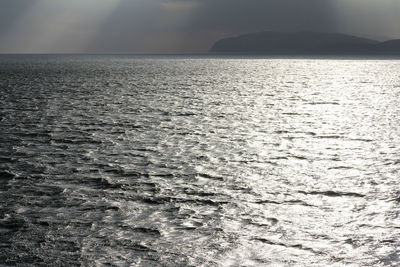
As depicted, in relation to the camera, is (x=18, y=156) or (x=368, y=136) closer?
(x=18, y=156)

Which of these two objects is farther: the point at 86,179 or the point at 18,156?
the point at 18,156

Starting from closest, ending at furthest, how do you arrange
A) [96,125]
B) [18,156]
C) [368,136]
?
[18,156] → [368,136] → [96,125]

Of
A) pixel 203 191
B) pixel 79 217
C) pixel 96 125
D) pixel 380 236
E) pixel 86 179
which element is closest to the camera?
pixel 380 236

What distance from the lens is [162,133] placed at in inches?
1152

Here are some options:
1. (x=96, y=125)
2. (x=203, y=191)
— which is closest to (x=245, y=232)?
A: (x=203, y=191)

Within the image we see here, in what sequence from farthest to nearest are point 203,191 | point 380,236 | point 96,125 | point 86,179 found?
1. point 96,125
2. point 86,179
3. point 203,191
4. point 380,236

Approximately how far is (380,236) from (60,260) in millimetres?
7219

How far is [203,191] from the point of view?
16.4 metres

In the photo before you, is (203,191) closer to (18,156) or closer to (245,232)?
(245,232)

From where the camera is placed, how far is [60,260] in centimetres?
1056

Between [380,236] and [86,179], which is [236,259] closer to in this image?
[380,236]

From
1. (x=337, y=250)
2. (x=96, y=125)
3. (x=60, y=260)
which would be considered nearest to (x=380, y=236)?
(x=337, y=250)

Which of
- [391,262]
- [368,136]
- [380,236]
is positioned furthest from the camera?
[368,136]

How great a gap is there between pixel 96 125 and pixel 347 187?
63.0ft
